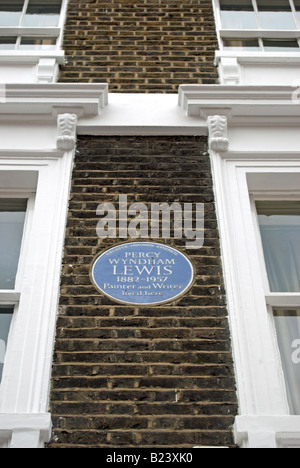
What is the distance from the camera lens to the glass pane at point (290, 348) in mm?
3936

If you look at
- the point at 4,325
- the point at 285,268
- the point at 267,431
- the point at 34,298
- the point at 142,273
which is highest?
the point at 285,268

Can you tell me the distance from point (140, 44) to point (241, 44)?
1.30 metres

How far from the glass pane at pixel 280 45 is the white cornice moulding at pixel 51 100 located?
8.05 feet

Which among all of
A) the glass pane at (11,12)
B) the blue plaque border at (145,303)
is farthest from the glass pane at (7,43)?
the blue plaque border at (145,303)

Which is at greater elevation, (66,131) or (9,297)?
(66,131)

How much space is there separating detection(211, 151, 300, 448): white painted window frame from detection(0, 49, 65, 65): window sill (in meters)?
2.37

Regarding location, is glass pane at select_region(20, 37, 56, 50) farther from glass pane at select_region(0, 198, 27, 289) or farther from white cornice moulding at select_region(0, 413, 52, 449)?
white cornice moulding at select_region(0, 413, 52, 449)

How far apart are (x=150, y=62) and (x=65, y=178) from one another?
7.25ft

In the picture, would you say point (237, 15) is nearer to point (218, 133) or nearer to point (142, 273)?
point (218, 133)

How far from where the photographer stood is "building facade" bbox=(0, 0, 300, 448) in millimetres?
3666

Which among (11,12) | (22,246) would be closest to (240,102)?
(22,246)

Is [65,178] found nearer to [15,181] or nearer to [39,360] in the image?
[15,181]

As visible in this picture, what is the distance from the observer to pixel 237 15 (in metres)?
7.36

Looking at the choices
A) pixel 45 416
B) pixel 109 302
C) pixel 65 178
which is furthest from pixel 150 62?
pixel 45 416
